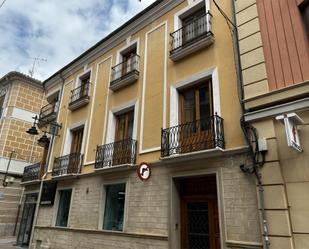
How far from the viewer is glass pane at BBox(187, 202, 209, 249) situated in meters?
6.44

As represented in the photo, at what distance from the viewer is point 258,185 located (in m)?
5.34

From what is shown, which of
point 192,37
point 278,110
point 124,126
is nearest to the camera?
point 278,110

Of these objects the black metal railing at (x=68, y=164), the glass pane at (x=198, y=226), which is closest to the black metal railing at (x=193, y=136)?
the glass pane at (x=198, y=226)

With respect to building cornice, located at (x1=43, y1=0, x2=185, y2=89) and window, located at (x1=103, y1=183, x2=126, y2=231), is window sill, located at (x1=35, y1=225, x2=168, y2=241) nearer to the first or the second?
window, located at (x1=103, y1=183, x2=126, y2=231)

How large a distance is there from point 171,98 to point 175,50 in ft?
5.40

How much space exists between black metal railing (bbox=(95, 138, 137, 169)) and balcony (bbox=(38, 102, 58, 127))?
552cm

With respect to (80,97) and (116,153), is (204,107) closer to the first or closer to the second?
(116,153)

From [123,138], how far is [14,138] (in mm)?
10300

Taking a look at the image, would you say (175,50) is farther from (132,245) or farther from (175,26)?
(132,245)

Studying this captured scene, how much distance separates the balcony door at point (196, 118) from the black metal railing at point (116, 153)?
1962 mm

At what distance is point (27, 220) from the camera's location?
13.4m

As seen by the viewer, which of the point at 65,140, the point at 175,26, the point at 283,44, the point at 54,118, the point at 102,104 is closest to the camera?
the point at 283,44

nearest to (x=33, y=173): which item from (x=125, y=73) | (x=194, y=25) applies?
(x=125, y=73)

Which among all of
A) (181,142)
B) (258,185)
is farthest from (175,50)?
(258,185)
